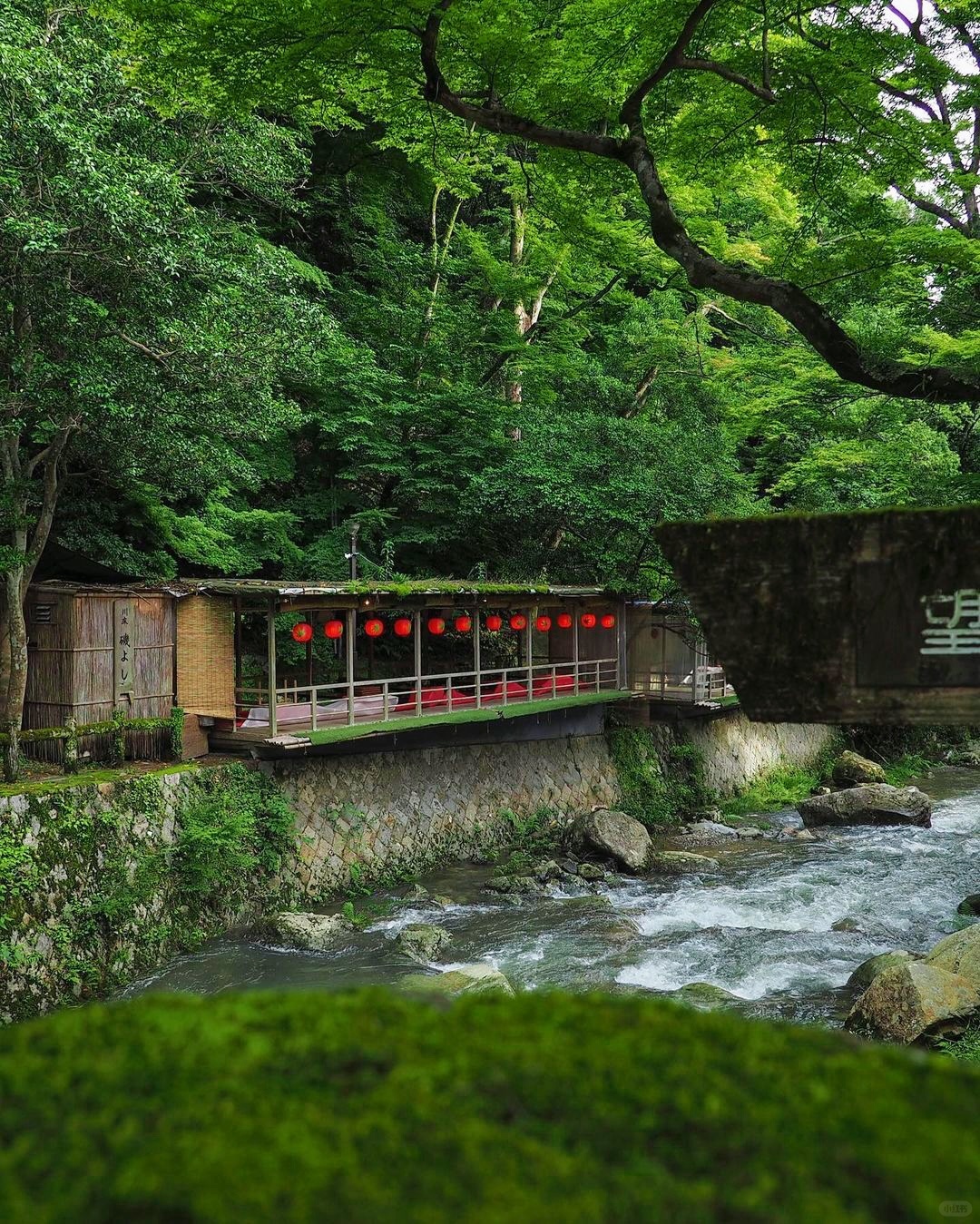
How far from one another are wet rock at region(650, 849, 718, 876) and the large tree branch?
1147 cm

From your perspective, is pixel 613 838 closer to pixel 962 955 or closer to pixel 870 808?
pixel 870 808

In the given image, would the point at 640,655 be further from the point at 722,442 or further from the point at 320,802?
the point at 320,802

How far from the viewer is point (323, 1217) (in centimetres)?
190

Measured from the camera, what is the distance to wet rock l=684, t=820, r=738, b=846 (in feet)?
67.0

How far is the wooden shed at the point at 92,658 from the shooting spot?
14328mm

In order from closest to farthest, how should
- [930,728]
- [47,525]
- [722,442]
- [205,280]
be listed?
[47,525], [205,280], [722,442], [930,728]

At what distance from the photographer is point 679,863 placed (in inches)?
719

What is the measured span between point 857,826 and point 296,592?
14.8 meters

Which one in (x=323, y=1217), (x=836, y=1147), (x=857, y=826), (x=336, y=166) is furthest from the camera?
(x=336, y=166)

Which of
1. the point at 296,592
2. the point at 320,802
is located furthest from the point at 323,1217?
the point at 320,802

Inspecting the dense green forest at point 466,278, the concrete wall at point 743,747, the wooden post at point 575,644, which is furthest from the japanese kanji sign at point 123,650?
the concrete wall at point 743,747

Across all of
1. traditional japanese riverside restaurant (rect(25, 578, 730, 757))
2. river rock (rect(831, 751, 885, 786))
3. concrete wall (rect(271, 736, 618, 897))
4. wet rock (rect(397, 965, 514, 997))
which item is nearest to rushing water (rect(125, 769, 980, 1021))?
wet rock (rect(397, 965, 514, 997))

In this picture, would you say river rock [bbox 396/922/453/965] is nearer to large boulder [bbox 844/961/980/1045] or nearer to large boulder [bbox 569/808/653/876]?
large boulder [bbox 569/808/653/876]

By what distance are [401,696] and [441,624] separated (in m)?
2.90
